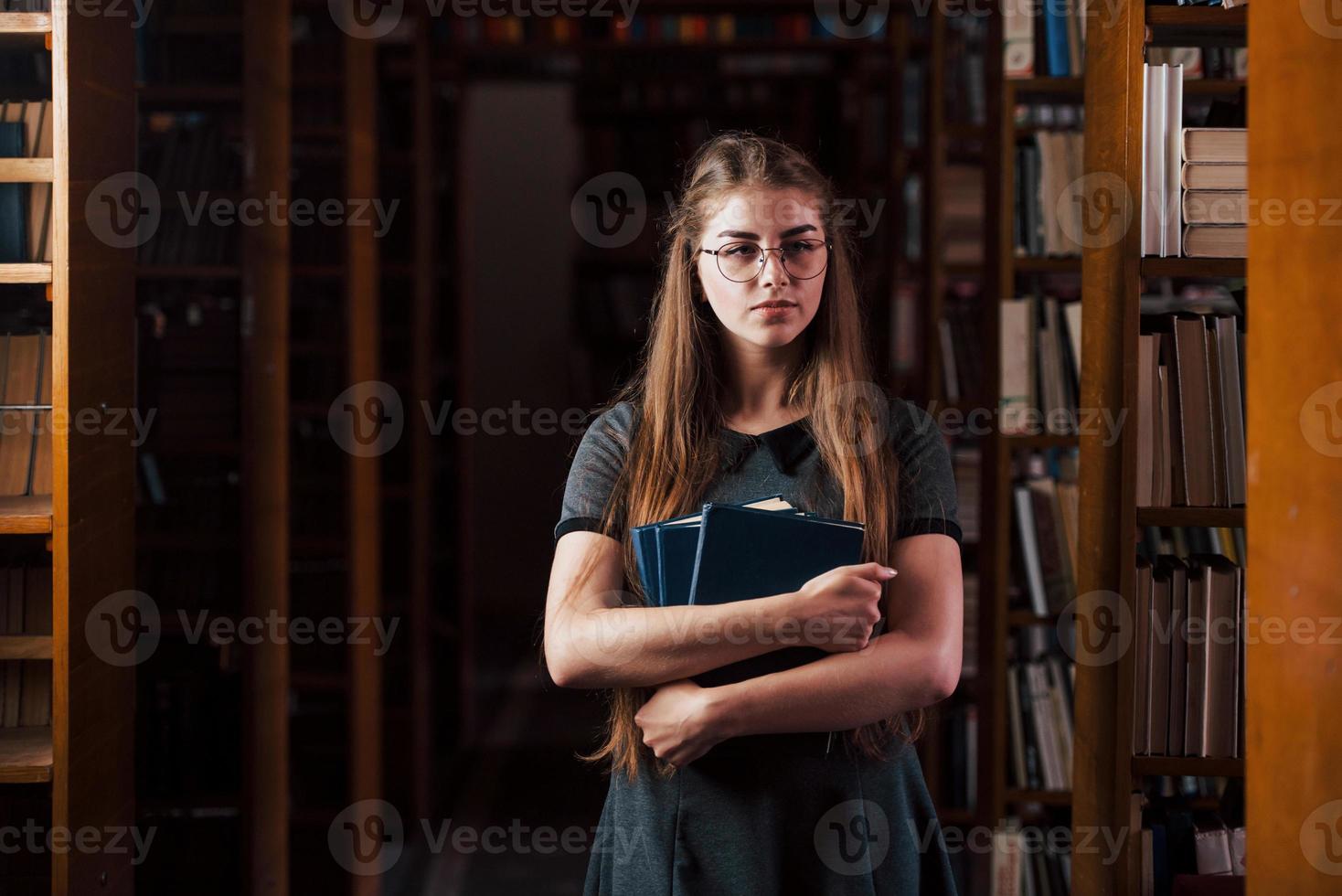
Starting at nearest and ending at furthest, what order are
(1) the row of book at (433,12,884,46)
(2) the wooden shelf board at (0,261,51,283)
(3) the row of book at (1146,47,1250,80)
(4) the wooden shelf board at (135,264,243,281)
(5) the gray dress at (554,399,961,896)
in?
1. (5) the gray dress at (554,399,961,896)
2. (2) the wooden shelf board at (0,261,51,283)
3. (4) the wooden shelf board at (135,264,243,281)
4. (3) the row of book at (1146,47,1250,80)
5. (1) the row of book at (433,12,884,46)

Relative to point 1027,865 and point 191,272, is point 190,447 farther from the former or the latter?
point 1027,865

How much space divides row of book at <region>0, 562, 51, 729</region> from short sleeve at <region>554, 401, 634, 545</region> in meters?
1.15

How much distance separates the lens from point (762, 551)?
1229mm

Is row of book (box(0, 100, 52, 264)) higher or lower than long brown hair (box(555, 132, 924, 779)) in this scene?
higher

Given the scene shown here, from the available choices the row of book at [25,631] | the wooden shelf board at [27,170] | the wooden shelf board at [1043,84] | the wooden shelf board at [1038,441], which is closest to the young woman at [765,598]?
the wooden shelf board at [27,170]

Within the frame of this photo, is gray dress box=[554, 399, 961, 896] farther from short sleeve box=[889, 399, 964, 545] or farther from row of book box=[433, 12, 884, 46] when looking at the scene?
row of book box=[433, 12, 884, 46]

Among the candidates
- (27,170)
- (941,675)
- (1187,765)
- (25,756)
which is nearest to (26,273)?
(27,170)

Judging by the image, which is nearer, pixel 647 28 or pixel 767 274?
pixel 767 274

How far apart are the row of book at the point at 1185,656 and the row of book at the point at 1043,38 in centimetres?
157

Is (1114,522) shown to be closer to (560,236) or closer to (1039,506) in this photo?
(1039,506)

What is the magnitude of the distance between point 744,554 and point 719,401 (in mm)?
252

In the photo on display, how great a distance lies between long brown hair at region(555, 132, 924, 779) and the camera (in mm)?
1321

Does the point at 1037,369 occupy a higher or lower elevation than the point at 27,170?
lower

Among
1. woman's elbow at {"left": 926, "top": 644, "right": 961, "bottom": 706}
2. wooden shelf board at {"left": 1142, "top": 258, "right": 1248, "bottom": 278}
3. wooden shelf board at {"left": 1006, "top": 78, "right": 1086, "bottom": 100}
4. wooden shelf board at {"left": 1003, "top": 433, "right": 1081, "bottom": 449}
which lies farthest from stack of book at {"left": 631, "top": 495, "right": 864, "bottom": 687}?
wooden shelf board at {"left": 1006, "top": 78, "right": 1086, "bottom": 100}
